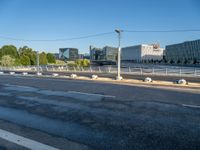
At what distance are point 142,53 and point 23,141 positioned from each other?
472 feet

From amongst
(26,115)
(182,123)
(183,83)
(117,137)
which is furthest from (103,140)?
(183,83)

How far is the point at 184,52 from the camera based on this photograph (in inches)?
4336

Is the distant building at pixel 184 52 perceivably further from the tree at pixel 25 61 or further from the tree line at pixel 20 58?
the tree at pixel 25 61

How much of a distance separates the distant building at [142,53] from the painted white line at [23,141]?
13666 centimetres

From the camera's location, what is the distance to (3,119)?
6.03 m

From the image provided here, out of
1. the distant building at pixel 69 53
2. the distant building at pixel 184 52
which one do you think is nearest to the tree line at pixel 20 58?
the distant building at pixel 69 53

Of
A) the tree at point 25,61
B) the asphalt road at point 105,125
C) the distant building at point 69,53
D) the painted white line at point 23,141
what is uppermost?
the distant building at point 69,53

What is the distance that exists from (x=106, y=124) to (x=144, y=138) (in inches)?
50.2

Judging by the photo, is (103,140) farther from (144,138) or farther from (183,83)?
(183,83)

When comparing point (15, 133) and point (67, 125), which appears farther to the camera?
point (67, 125)

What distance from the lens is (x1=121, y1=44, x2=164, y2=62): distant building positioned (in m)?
144

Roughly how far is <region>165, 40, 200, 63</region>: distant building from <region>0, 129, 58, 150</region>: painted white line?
94.9 meters

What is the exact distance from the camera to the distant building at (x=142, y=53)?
144 m

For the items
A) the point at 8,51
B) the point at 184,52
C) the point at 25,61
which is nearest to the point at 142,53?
the point at 184,52
